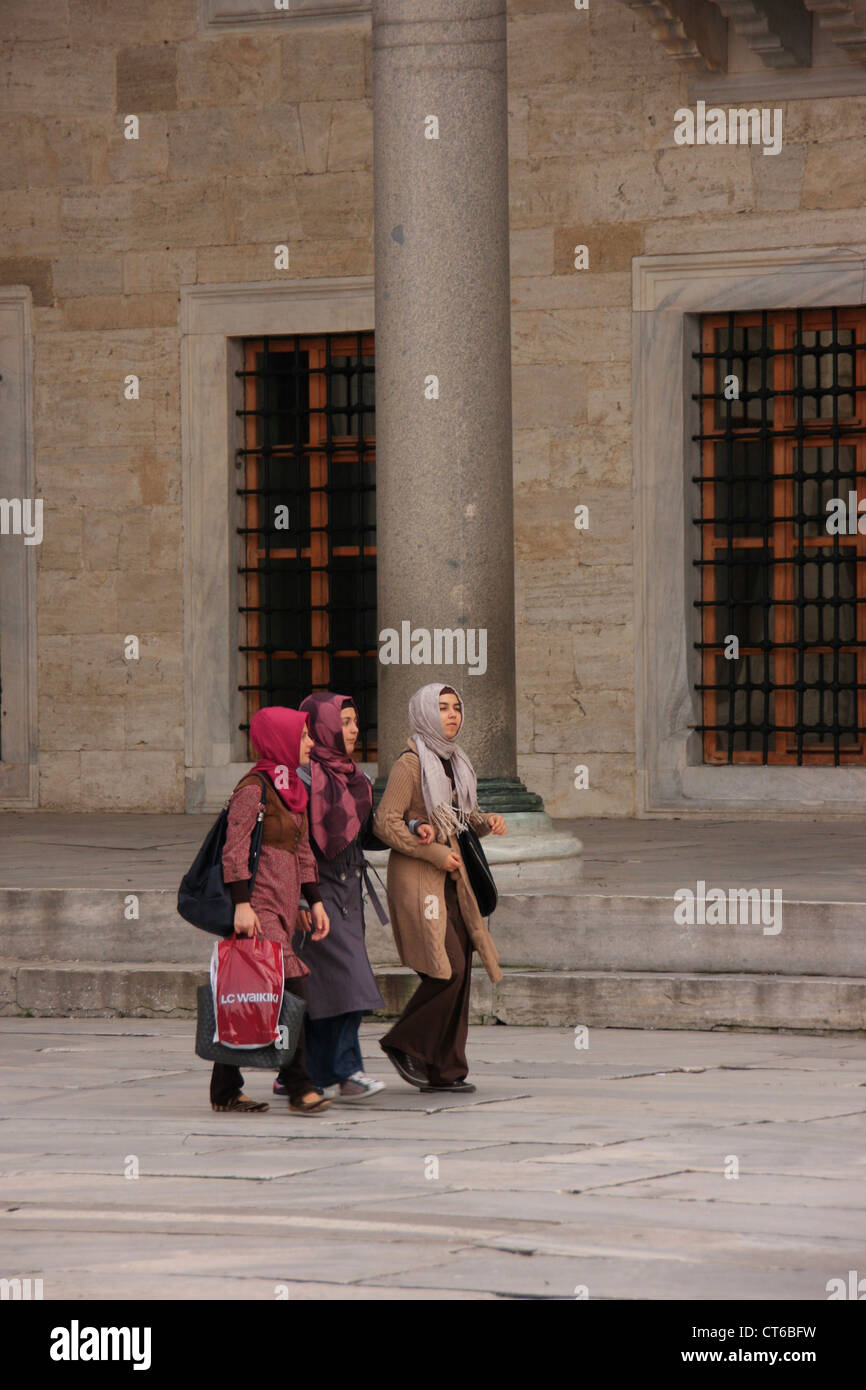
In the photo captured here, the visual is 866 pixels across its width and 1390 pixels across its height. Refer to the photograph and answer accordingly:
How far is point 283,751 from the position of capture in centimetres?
741

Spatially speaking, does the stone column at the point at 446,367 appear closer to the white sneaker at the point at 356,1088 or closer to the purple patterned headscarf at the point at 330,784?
the purple patterned headscarf at the point at 330,784

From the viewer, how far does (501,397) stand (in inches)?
401

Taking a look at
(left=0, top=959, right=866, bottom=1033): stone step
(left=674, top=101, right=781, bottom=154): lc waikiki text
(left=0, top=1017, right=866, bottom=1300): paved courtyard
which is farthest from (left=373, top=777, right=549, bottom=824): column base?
(left=674, top=101, right=781, bottom=154): lc waikiki text

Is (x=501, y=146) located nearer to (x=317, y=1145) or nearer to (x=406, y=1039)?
(x=406, y=1039)

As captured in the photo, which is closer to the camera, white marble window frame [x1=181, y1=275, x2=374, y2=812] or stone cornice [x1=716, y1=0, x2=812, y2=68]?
stone cornice [x1=716, y1=0, x2=812, y2=68]

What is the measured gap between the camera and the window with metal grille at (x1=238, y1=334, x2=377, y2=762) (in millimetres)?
14797

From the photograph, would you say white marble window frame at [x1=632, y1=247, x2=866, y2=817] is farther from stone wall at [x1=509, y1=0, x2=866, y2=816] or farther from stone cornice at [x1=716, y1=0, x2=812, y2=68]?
stone cornice at [x1=716, y1=0, x2=812, y2=68]

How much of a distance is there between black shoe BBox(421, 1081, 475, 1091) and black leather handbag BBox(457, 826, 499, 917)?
61cm

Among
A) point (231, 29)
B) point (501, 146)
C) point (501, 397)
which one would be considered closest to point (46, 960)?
point (501, 397)

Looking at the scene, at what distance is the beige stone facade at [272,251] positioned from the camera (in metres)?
13.9

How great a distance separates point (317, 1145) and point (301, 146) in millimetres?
9438

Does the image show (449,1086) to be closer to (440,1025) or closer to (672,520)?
(440,1025)

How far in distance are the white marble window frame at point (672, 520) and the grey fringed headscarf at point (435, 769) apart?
6191mm
